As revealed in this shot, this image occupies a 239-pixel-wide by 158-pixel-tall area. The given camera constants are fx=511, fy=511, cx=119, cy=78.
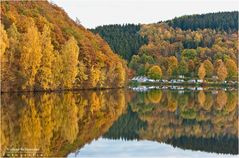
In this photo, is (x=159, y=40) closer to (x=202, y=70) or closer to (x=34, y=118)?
(x=202, y=70)

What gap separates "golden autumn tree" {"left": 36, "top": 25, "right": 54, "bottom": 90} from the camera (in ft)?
208

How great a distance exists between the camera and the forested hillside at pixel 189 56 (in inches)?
5581

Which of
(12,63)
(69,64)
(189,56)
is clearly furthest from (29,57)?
(189,56)

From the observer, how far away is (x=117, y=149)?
2136 cm

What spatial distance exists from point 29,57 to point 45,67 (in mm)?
3745

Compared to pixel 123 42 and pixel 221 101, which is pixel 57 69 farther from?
pixel 123 42

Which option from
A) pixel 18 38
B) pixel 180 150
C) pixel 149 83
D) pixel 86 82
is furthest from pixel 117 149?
pixel 149 83

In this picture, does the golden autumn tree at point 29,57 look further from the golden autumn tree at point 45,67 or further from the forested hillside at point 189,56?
the forested hillside at point 189,56

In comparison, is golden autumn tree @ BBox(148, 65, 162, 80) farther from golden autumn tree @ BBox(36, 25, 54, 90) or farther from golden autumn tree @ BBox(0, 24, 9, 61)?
golden autumn tree @ BBox(0, 24, 9, 61)

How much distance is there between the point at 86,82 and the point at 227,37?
403 ft

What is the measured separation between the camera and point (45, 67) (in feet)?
209

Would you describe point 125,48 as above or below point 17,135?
above

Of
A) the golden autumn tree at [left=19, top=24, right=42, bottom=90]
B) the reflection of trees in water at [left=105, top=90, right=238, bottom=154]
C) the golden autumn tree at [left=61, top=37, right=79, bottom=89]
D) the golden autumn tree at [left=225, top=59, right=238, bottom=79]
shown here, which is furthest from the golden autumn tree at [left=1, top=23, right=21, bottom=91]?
the golden autumn tree at [left=225, top=59, right=238, bottom=79]

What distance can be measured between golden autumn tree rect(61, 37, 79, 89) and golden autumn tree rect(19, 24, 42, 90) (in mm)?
7937
